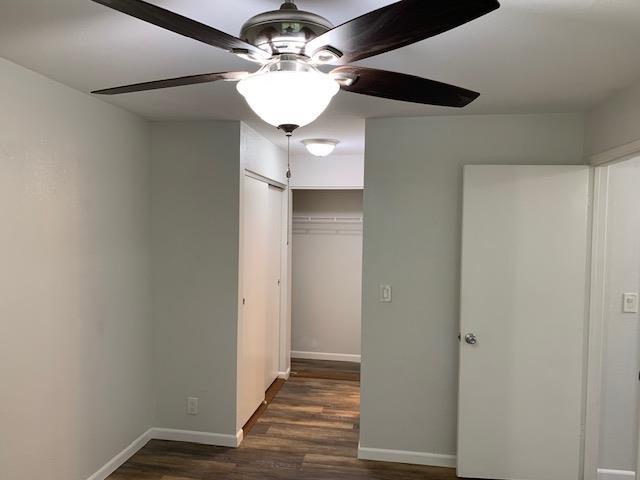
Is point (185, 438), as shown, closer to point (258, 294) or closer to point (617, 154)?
point (258, 294)

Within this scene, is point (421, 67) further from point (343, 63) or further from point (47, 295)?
point (47, 295)

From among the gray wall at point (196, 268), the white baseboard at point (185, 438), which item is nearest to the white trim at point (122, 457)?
the white baseboard at point (185, 438)

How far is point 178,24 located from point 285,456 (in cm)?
291

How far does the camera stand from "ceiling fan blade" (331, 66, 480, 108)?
4.12 ft

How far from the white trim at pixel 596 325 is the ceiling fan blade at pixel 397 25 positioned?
226 cm

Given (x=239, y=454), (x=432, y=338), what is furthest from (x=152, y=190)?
(x=432, y=338)

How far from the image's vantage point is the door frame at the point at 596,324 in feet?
9.03

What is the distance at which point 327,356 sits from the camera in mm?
5418

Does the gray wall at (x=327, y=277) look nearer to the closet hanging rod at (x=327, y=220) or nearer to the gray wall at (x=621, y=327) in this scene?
the closet hanging rod at (x=327, y=220)

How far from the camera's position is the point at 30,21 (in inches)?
64.0

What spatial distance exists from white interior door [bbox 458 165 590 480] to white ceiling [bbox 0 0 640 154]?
544mm

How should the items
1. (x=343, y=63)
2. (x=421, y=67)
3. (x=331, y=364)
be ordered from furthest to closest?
(x=331, y=364) < (x=421, y=67) < (x=343, y=63)

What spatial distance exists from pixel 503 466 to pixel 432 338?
882mm

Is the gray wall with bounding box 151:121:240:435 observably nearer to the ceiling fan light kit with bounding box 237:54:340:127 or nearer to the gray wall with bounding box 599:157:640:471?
the ceiling fan light kit with bounding box 237:54:340:127
